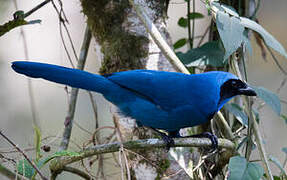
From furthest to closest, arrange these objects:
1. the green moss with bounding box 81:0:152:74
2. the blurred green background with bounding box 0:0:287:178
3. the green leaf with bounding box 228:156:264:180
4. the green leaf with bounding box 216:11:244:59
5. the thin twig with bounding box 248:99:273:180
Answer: the blurred green background with bounding box 0:0:287:178 < the green moss with bounding box 81:0:152:74 < the thin twig with bounding box 248:99:273:180 < the green leaf with bounding box 228:156:264:180 < the green leaf with bounding box 216:11:244:59

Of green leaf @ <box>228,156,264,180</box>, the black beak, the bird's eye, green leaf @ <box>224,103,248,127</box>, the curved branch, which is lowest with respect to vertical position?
green leaf @ <box>228,156,264,180</box>

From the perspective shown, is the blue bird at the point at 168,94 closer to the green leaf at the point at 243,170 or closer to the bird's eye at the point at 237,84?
the bird's eye at the point at 237,84

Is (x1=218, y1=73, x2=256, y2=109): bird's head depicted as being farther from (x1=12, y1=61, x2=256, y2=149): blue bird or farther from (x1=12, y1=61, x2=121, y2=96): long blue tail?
(x1=12, y1=61, x2=121, y2=96): long blue tail

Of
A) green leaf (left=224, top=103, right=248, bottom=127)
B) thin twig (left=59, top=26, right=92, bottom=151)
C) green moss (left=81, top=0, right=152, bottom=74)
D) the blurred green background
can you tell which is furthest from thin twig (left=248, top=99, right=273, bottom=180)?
the blurred green background

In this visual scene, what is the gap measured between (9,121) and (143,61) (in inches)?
103

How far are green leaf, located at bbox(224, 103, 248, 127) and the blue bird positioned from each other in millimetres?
345

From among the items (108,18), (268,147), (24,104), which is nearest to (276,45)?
(108,18)

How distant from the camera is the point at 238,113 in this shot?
9.59 ft

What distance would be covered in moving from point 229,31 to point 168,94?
2.12ft

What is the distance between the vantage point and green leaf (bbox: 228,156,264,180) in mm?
2213

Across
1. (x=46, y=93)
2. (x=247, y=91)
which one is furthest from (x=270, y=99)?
(x=46, y=93)

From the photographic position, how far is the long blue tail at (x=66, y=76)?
7.18ft

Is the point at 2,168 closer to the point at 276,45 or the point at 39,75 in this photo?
the point at 39,75

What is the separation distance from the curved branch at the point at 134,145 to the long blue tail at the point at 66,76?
17.4 inches
